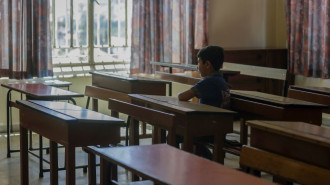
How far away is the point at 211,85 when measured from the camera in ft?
14.9

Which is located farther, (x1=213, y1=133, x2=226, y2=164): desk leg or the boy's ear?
the boy's ear

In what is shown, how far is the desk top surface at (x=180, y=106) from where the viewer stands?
398 cm

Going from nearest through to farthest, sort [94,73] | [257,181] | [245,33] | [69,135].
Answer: [257,181], [69,135], [94,73], [245,33]

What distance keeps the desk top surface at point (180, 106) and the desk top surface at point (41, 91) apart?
23.6 inches

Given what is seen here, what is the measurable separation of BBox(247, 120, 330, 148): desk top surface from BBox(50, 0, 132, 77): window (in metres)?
4.27

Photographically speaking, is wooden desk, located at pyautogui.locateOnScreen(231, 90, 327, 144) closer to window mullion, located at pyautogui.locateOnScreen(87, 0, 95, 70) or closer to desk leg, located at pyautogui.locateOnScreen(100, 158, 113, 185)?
desk leg, located at pyautogui.locateOnScreen(100, 158, 113, 185)

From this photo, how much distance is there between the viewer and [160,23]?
759 centimetres

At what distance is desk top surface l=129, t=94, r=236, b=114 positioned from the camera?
13.0 ft

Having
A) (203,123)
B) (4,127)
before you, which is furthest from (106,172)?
(4,127)

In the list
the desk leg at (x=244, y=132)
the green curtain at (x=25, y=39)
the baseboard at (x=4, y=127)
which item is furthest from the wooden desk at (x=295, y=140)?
the baseboard at (x=4, y=127)

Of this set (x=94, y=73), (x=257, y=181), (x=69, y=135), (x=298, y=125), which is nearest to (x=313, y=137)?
(x=298, y=125)

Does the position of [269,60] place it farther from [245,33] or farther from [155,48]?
[155,48]

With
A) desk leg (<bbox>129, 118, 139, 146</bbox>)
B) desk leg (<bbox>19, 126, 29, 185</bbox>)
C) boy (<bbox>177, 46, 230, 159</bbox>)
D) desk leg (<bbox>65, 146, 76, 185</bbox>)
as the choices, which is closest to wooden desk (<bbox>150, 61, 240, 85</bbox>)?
boy (<bbox>177, 46, 230, 159</bbox>)

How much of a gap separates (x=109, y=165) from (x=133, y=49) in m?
4.64
